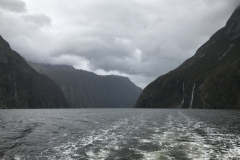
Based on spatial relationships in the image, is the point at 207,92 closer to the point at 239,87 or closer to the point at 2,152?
the point at 239,87

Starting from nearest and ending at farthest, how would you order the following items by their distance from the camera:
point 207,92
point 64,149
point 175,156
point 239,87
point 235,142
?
point 175,156
point 64,149
point 235,142
point 239,87
point 207,92

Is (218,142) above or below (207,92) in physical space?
below

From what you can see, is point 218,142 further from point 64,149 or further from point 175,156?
point 64,149

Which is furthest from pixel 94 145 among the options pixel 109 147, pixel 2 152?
pixel 2 152

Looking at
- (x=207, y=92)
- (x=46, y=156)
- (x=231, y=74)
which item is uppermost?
(x=231, y=74)

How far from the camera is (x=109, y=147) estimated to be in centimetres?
2658

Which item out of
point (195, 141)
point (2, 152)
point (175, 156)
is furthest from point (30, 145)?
point (195, 141)

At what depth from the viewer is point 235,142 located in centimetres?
2797

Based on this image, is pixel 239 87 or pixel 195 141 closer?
pixel 195 141

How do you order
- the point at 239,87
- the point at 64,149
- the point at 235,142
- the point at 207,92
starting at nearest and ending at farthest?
the point at 64,149 → the point at 235,142 → the point at 239,87 → the point at 207,92

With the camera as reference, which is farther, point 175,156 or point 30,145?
point 30,145

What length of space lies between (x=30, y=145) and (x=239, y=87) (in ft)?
Result: 604

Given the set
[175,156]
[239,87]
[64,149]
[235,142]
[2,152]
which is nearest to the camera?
[175,156]

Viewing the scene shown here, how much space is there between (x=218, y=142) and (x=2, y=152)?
27.4 metres
